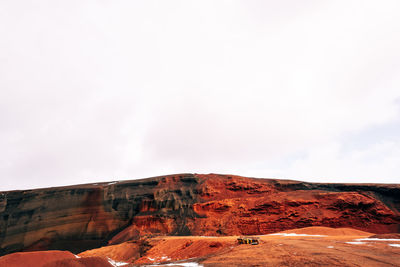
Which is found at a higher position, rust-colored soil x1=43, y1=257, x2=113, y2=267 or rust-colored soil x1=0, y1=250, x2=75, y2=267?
rust-colored soil x1=0, y1=250, x2=75, y2=267

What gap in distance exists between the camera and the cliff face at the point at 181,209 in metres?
30.4

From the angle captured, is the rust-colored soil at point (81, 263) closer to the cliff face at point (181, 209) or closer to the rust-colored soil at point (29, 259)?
the rust-colored soil at point (29, 259)

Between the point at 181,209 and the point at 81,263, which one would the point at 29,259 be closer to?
the point at 81,263

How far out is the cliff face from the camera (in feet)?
99.8

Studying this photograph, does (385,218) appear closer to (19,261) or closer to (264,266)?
(264,266)

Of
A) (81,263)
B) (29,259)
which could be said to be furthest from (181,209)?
(29,259)

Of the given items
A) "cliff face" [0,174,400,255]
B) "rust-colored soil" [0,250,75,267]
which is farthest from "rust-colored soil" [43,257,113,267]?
"cliff face" [0,174,400,255]

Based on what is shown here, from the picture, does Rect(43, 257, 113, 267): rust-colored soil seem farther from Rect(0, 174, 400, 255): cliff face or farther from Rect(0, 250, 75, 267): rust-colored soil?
Rect(0, 174, 400, 255): cliff face

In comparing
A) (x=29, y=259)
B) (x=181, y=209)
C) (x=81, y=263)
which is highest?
(x=29, y=259)

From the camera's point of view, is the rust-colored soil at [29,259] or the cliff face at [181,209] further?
the cliff face at [181,209]

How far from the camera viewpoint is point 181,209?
118 feet

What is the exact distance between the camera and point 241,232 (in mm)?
31078

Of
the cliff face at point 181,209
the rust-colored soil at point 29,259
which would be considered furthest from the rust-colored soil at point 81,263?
the cliff face at point 181,209

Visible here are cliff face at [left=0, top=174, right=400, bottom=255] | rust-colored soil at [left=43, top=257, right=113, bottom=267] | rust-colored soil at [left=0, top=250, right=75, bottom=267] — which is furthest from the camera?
cliff face at [left=0, top=174, right=400, bottom=255]
